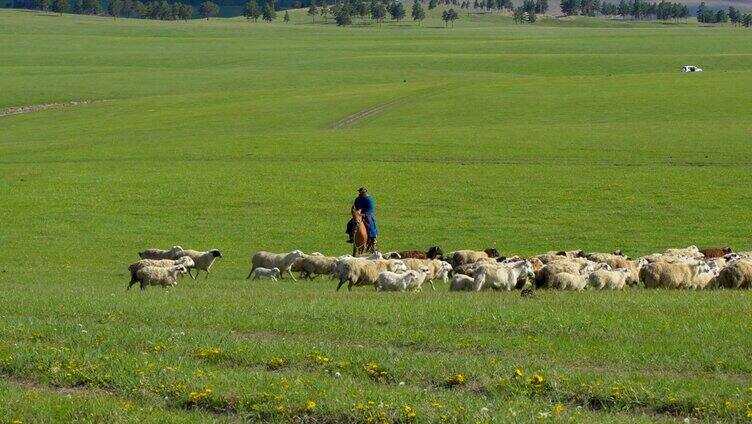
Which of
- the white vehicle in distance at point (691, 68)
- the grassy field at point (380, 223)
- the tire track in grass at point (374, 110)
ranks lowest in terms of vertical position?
the white vehicle in distance at point (691, 68)

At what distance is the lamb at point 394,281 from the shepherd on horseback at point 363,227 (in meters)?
8.31

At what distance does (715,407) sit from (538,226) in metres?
27.9

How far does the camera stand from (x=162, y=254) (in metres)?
31.7

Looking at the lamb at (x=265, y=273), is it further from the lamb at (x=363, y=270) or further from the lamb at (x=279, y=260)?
the lamb at (x=363, y=270)

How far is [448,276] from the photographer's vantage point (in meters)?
28.0

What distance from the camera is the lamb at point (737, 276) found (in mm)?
23219

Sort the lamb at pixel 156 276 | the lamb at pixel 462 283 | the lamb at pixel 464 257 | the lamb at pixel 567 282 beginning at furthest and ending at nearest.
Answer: the lamb at pixel 464 257 < the lamb at pixel 156 276 < the lamb at pixel 462 283 < the lamb at pixel 567 282

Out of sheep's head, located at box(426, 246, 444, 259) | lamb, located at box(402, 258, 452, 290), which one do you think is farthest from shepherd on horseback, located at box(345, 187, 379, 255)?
lamb, located at box(402, 258, 452, 290)

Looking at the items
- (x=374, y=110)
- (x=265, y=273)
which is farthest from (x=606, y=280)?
(x=374, y=110)

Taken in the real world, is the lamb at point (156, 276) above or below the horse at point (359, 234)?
above

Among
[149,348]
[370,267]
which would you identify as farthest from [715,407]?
[370,267]

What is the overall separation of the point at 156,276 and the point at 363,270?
4.88 metres

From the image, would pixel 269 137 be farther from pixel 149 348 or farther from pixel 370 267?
pixel 149 348

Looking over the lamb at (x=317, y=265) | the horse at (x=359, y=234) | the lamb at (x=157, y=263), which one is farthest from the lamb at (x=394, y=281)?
the horse at (x=359, y=234)
